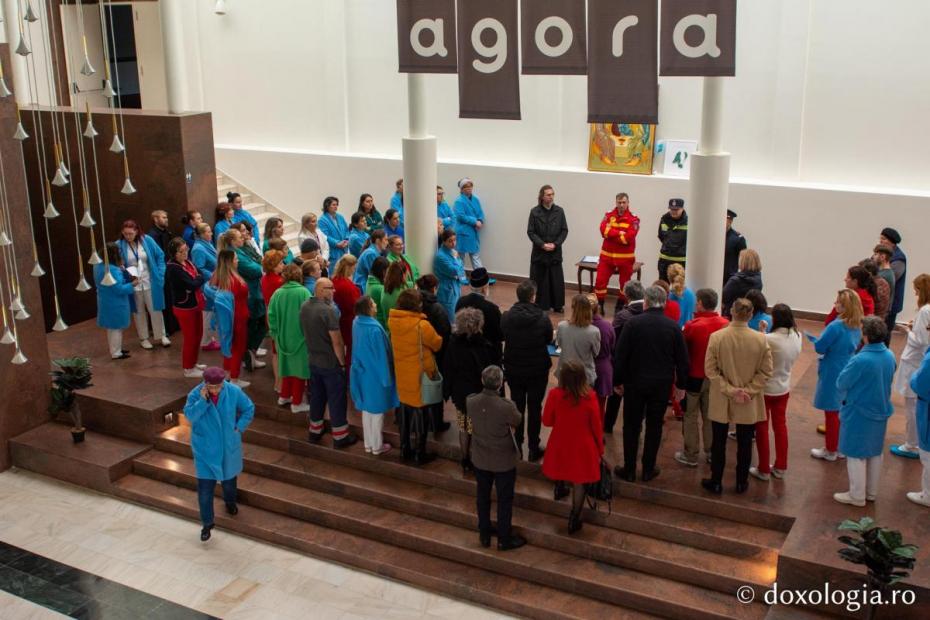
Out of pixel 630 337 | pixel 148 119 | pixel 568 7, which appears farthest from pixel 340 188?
pixel 630 337

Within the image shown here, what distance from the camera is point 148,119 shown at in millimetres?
12711

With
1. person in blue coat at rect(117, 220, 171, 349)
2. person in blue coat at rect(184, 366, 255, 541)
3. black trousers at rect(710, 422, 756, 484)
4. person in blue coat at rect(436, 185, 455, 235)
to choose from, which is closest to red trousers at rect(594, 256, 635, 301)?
person in blue coat at rect(436, 185, 455, 235)

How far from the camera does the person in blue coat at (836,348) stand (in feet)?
25.3

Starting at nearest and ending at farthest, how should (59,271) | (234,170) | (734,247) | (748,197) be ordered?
(734,247) < (748,197) < (59,271) < (234,170)

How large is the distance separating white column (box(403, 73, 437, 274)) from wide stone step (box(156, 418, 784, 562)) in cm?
251

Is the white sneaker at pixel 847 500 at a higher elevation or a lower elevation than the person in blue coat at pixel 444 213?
lower

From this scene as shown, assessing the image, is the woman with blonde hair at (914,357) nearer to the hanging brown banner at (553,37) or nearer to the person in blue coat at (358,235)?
the hanging brown banner at (553,37)

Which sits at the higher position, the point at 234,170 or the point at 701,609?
the point at 234,170

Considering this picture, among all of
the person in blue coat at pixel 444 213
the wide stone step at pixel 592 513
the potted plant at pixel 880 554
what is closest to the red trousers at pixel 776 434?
the wide stone step at pixel 592 513

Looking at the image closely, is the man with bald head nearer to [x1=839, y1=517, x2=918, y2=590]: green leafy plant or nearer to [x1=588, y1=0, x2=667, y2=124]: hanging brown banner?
[x1=588, y1=0, x2=667, y2=124]: hanging brown banner

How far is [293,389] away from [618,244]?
15.1 feet

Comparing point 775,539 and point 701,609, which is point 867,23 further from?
point 701,609

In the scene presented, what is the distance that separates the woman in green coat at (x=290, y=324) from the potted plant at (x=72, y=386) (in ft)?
7.04

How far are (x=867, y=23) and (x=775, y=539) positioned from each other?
7234 millimetres
